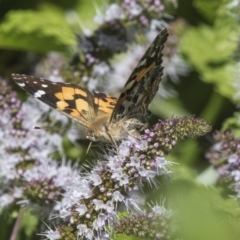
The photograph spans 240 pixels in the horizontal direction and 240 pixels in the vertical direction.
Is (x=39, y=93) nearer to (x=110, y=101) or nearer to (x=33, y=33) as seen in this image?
(x=110, y=101)

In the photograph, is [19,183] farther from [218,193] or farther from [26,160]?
[218,193]

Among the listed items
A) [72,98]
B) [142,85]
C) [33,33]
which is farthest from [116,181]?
[33,33]

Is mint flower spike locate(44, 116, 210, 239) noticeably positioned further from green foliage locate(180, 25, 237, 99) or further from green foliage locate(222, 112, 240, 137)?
green foliage locate(180, 25, 237, 99)

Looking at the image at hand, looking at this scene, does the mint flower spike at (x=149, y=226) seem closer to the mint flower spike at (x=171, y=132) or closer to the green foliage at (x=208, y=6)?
the mint flower spike at (x=171, y=132)

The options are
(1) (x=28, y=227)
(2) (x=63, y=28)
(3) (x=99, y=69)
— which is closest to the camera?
(1) (x=28, y=227)

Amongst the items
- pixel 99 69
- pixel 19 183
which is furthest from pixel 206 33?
pixel 19 183

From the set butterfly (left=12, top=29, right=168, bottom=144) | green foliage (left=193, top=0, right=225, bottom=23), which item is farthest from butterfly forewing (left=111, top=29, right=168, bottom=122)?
green foliage (left=193, top=0, right=225, bottom=23)
